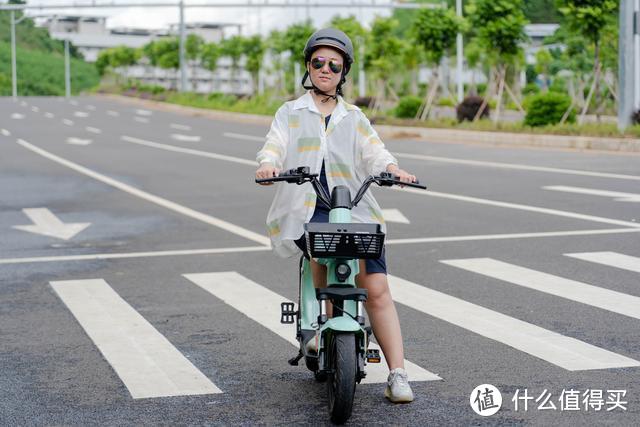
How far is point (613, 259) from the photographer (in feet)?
31.7

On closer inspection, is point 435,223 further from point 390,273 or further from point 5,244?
point 5,244

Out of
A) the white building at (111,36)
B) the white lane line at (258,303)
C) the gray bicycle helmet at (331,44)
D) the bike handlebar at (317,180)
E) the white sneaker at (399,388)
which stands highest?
the white building at (111,36)

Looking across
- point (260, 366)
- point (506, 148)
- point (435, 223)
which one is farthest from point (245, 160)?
point (260, 366)

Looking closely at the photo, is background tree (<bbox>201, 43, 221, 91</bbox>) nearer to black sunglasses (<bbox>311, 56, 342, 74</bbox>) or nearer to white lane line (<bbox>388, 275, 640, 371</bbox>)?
white lane line (<bbox>388, 275, 640, 371</bbox>)

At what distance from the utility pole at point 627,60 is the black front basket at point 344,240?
20609 millimetres

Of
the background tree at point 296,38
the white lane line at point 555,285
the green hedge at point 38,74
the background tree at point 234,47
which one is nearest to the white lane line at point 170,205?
the white lane line at point 555,285

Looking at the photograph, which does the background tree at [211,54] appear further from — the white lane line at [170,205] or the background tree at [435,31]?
the white lane line at [170,205]

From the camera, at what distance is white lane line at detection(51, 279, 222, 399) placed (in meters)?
5.67

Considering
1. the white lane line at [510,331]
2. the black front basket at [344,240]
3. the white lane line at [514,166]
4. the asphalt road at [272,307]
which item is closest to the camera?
the black front basket at [344,240]

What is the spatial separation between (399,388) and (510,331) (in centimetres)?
183

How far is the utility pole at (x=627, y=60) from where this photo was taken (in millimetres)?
24516

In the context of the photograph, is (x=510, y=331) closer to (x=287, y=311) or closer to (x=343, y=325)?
(x=287, y=311)

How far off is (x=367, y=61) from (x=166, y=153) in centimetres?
1590

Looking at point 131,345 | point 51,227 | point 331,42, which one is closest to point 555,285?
point 131,345
